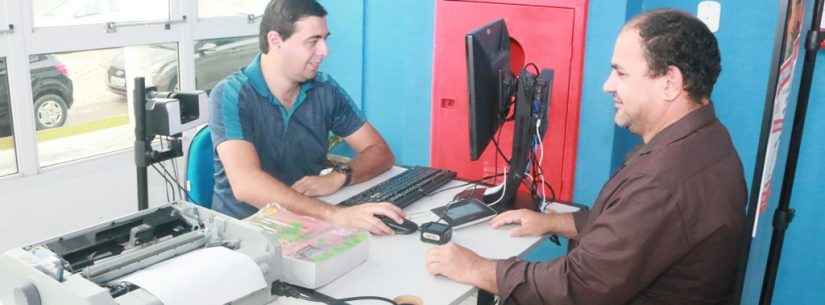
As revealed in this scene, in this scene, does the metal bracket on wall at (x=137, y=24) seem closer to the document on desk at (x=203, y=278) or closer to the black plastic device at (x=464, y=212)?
the black plastic device at (x=464, y=212)

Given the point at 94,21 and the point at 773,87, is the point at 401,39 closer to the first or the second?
the point at 94,21

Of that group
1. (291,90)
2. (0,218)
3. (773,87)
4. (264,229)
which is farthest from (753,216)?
(0,218)

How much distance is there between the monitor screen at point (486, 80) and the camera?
170 centimetres

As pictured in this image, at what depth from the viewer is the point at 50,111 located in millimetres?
3139

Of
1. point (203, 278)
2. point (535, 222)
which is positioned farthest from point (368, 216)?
point (203, 278)

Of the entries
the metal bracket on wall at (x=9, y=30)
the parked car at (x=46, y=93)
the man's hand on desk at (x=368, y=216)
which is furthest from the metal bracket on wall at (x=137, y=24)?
the man's hand on desk at (x=368, y=216)

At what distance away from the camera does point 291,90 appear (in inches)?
90.2

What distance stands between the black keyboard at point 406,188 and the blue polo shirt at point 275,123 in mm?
324

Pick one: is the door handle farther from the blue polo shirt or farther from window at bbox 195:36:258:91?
window at bbox 195:36:258:91

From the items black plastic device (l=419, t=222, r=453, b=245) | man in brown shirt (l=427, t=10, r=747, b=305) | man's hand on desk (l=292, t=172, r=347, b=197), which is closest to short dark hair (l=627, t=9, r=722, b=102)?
man in brown shirt (l=427, t=10, r=747, b=305)

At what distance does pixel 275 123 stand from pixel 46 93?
1.43m

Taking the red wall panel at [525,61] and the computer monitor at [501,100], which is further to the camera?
the red wall panel at [525,61]

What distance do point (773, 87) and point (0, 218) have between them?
8.96 ft

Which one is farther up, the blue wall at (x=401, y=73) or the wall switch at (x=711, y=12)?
the wall switch at (x=711, y=12)
